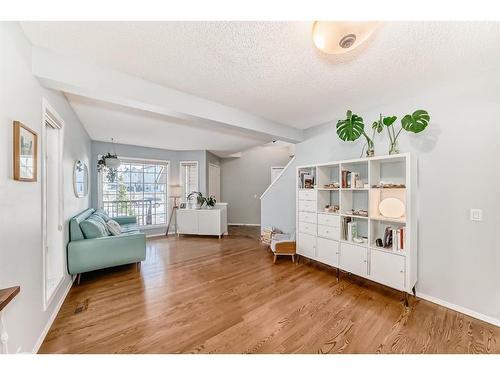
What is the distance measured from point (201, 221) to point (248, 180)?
2569mm

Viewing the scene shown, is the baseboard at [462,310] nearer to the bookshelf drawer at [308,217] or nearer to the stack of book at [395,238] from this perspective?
the stack of book at [395,238]

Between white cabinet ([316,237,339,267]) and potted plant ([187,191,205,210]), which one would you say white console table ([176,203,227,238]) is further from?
white cabinet ([316,237,339,267])

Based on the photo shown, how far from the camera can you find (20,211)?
132 cm

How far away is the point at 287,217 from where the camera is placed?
420cm

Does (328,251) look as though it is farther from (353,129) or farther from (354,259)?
(353,129)

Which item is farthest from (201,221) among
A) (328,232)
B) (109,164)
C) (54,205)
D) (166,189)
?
(328,232)

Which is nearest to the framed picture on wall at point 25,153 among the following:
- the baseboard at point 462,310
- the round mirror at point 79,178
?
the round mirror at point 79,178

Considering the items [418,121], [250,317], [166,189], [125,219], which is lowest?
[250,317]

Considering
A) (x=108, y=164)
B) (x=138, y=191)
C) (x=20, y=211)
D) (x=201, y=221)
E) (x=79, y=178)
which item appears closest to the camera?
(x=20, y=211)

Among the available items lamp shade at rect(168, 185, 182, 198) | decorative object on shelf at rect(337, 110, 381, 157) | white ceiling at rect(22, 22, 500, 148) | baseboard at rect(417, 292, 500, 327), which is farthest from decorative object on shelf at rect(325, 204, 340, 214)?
lamp shade at rect(168, 185, 182, 198)

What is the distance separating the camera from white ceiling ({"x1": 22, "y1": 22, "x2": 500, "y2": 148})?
141 cm

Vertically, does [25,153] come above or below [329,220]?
above
